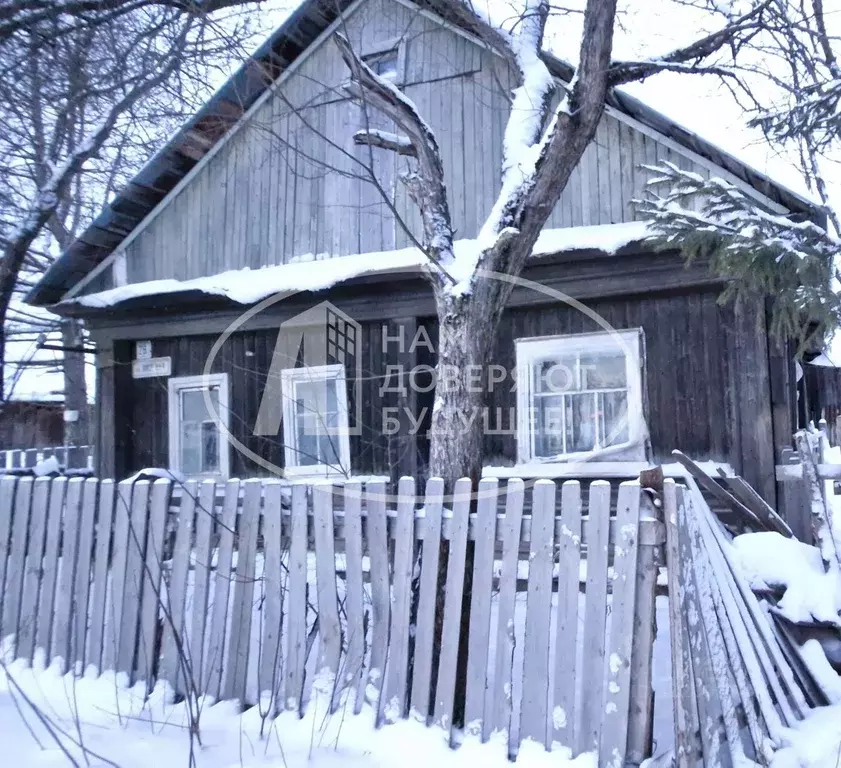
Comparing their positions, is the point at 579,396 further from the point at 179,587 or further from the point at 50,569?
A: the point at 50,569

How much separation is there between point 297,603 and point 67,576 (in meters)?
1.50

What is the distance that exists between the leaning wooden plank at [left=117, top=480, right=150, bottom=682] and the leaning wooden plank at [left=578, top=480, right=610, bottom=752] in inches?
88.8

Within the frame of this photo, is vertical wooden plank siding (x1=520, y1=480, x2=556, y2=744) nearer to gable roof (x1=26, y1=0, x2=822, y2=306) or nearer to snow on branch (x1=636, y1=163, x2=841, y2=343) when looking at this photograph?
snow on branch (x1=636, y1=163, x2=841, y2=343)

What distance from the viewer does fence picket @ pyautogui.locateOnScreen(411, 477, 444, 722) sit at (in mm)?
3248

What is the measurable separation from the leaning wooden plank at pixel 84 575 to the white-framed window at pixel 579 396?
12.5 ft

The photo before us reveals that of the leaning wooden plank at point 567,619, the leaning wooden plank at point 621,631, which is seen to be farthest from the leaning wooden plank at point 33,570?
the leaning wooden plank at point 621,631

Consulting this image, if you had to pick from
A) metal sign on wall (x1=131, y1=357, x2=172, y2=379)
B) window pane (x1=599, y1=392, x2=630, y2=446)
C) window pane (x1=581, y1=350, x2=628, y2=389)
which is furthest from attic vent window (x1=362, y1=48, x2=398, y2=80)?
window pane (x1=599, y1=392, x2=630, y2=446)

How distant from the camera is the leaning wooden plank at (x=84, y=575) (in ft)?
13.4

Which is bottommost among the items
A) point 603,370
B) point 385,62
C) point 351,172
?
point 603,370

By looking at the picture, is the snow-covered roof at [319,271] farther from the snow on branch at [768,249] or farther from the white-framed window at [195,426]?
the white-framed window at [195,426]

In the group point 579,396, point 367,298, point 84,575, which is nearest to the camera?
point 84,575

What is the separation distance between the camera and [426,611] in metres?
3.28

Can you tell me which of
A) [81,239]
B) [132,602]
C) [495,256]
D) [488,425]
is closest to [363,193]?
[488,425]

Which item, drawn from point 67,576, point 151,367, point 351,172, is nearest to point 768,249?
point 67,576
